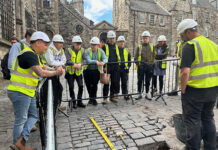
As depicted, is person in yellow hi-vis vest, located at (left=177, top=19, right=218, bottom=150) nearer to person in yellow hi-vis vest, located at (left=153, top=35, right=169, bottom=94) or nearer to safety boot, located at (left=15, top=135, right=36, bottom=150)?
safety boot, located at (left=15, top=135, right=36, bottom=150)

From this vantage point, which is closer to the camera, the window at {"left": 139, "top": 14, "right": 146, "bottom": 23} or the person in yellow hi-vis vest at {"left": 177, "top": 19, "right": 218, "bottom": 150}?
the person in yellow hi-vis vest at {"left": 177, "top": 19, "right": 218, "bottom": 150}

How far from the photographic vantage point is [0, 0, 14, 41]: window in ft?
32.1

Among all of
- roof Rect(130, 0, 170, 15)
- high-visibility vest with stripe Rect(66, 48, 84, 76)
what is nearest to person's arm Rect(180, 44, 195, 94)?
high-visibility vest with stripe Rect(66, 48, 84, 76)

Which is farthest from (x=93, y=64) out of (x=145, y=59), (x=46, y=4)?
(x=46, y=4)

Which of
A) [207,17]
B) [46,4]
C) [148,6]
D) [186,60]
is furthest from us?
[207,17]

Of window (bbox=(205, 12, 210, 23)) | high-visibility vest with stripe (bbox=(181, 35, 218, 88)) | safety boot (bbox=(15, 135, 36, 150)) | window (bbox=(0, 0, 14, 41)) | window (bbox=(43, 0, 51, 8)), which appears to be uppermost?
window (bbox=(205, 12, 210, 23))

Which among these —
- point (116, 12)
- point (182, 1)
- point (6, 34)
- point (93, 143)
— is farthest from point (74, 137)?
point (182, 1)

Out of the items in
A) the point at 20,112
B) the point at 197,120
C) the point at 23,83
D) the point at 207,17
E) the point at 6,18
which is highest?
the point at 207,17

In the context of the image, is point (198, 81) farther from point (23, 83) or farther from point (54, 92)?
point (54, 92)

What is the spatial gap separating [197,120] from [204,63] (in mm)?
912

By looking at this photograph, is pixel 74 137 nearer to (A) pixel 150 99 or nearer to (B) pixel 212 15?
(A) pixel 150 99

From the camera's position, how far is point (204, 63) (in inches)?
96.0

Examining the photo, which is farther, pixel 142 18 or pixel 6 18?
pixel 142 18

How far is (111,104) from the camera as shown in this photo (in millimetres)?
5387
